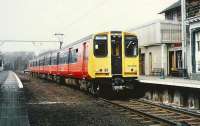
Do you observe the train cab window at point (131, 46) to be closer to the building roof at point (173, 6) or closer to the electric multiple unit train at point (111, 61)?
the electric multiple unit train at point (111, 61)

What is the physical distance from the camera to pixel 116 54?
18.7 metres

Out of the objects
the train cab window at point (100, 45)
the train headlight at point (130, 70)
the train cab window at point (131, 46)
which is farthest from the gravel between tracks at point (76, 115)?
the train cab window at point (131, 46)

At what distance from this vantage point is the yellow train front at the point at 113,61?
60.1ft

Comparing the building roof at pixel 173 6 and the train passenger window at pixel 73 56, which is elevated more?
the building roof at pixel 173 6

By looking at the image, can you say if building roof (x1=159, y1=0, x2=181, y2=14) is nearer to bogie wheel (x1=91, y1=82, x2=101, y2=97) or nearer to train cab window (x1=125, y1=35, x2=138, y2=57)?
train cab window (x1=125, y1=35, x2=138, y2=57)

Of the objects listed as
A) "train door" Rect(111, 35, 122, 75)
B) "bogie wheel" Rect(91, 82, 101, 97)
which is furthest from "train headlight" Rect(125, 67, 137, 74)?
"bogie wheel" Rect(91, 82, 101, 97)

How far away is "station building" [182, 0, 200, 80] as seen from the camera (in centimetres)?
2572

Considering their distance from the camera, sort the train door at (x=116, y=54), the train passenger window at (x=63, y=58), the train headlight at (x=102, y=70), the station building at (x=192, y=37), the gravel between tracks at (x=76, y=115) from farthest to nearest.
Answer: the train passenger window at (x=63, y=58)
the station building at (x=192, y=37)
the train door at (x=116, y=54)
the train headlight at (x=102, y=70)
the gravel between tracks at (x=76, y=115)

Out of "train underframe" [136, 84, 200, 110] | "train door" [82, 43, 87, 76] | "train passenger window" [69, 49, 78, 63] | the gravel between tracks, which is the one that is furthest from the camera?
"train passenger window" [69, 49, 78, 63]

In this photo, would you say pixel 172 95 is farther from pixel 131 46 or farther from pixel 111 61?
pixel 131 46

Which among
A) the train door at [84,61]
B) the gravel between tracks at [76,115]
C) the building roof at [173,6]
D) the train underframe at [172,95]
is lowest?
the gravel between tracks at [76,115]

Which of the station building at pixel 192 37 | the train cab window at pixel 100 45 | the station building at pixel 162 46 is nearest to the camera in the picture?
the train cab window at pixel 100 45

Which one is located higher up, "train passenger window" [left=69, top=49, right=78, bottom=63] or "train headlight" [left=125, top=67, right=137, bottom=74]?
"train passenger window" [left=69, top=49, right=78, bottom=63]

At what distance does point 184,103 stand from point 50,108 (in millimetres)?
5481
